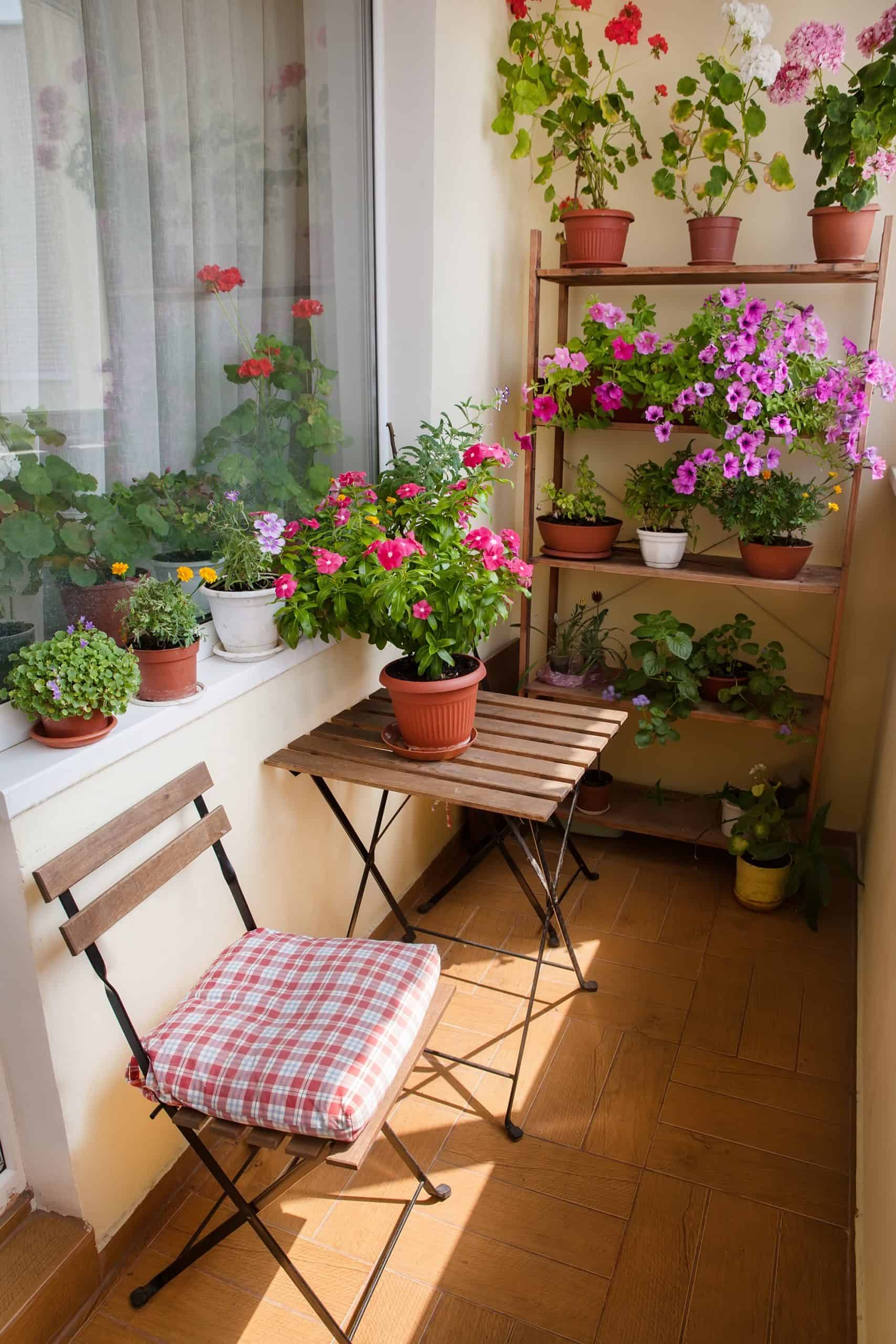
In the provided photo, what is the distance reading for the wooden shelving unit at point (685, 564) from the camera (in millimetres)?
2549

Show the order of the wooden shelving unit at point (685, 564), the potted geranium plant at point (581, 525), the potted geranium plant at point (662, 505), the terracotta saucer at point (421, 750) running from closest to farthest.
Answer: the terracotta saucer at point (421, 750) < the wooden shelving unit at point (685, 564) < the potted geranium plant at point (662, 505) < the potted geranium plant at point (581, 525)

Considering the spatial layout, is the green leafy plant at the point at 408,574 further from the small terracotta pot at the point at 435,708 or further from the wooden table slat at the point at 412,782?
the wooden table slat at the point at 412,782

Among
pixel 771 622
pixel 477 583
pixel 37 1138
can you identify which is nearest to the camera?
pixel 37 1138

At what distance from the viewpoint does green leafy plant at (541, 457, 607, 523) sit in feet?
9.67

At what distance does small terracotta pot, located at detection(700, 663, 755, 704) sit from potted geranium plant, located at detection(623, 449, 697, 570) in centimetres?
38

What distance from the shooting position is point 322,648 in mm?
2328

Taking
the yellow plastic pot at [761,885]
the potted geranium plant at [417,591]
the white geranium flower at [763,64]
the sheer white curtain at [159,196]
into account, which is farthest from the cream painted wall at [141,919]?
the white geranium flower at [763,64]

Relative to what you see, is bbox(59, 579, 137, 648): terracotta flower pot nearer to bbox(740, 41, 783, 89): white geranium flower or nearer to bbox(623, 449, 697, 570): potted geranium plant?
bbox(623, 449, 697, 570): potted geranium plant

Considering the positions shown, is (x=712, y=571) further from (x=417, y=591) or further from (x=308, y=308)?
(x=308, y=308)

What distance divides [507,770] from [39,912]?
38.1 inches

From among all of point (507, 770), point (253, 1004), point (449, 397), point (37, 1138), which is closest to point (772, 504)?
point (449, 397)

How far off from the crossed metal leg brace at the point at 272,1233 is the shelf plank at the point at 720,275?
2.25m

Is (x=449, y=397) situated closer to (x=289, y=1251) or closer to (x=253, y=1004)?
(x=253, y=1004)

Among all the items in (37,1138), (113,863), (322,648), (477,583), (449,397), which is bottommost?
(37,1138)
